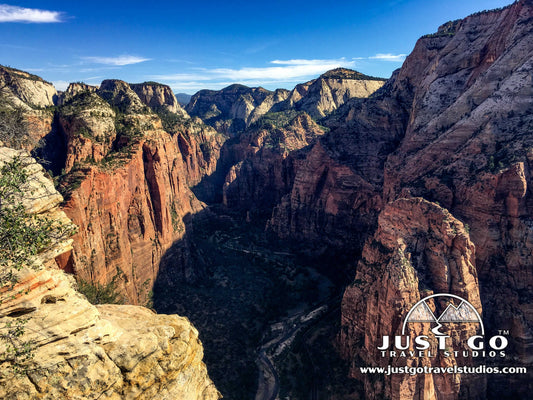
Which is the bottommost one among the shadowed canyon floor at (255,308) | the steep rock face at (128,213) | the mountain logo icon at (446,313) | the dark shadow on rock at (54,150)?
→ the shadowed canyon floor at (255,308)

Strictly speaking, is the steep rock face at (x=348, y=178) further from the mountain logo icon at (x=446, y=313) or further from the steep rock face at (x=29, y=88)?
the steep rock face at (x=29, y=88)

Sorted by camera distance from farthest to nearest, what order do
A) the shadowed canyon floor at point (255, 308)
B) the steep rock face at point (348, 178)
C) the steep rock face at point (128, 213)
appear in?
the steep rock face at point (348, 178)
the shadowed canyon floor at point (255, 308)
the steep rock face at point (128, 213)

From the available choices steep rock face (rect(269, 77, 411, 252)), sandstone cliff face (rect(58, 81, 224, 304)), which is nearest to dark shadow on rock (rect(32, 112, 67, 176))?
sandstone cliff face (rect(58, 81, 224, 304))

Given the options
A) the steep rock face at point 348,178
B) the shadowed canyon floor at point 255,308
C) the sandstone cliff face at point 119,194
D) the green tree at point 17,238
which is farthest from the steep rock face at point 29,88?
the green tree at point 17,238

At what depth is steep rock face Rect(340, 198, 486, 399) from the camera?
4019 cm

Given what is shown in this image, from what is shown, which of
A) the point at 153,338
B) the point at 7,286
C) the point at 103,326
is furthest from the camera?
the point at 153,338

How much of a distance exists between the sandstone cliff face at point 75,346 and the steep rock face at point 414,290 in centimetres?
3103

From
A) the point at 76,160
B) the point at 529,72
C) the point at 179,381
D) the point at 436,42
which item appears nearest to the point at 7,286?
the point at 179,381

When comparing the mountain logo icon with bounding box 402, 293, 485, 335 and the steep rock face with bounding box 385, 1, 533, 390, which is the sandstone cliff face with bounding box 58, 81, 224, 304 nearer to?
the mountain logo icon with bounding box 402, 293, 485, 335

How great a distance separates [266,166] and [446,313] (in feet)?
358

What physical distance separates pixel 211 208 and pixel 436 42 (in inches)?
4364

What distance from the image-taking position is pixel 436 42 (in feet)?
308

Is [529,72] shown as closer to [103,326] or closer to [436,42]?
[436,42]

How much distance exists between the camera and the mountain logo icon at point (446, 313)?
40812 millimetres
